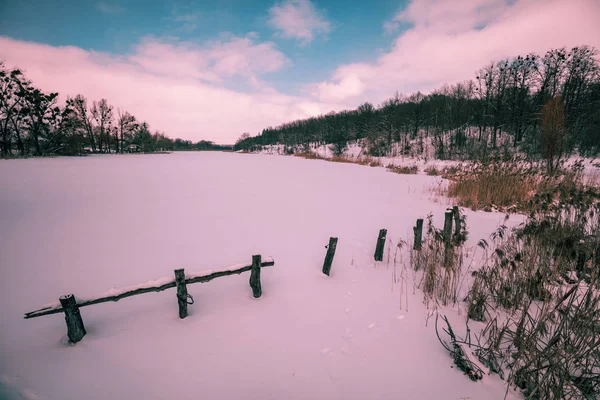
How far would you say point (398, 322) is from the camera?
2.73 metres

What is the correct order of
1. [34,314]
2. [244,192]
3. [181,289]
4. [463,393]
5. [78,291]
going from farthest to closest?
[244,192], [78,291], [181,289], [34,314], [463,393]

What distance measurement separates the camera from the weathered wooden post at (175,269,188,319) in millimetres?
2580

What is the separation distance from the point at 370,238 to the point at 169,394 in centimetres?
422

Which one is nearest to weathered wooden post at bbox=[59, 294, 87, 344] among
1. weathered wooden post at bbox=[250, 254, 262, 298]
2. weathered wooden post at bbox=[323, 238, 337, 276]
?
weathered wooden post at bbox=[250, 254, 262, 298]

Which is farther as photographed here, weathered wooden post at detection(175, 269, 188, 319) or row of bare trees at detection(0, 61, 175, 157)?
row of bare trees at detection(0, 61, 175, 157)

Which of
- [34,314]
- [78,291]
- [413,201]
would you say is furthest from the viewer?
[413,201]

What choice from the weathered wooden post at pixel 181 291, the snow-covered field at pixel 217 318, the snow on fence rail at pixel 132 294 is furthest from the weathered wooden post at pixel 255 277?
the weathered wooden post at pixel 181 291

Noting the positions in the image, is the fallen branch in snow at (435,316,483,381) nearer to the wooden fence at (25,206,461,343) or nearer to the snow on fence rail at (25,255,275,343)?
the wooden fence at (25,206,461,343)

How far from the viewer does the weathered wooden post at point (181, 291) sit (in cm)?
258

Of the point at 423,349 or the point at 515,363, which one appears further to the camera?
the point at 423,349

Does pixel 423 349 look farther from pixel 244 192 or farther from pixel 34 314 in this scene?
pixel 244 192

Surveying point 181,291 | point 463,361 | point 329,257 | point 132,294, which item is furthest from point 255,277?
point 463,361

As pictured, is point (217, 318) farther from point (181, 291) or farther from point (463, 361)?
point (463, 361)

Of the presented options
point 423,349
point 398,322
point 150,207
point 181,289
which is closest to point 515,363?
point 423,349
